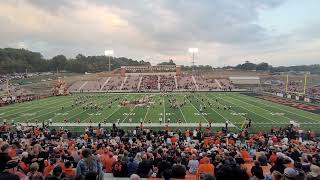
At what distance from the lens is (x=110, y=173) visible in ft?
35.1

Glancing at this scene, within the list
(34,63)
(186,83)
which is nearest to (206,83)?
(186,83)

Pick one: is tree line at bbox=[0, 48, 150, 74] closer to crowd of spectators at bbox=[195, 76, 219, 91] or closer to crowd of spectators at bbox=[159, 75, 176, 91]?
crowd of spectators at bbox=[159, 75, 176, 91]

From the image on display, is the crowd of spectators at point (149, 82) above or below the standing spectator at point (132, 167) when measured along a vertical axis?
below

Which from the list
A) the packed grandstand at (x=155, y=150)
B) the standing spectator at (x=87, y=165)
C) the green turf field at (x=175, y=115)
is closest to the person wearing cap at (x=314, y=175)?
the packed grandstand at (x=155, y=150)

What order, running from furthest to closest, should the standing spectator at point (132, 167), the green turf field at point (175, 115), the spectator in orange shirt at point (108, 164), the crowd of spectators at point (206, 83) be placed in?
the crowd of spectators at point (206, 83) → the green turf field at point (175, 115) → the spectator in orange shirt at point (108, 164) → the standing spectator at point (132, 167)

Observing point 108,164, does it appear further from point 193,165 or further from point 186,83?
point 186,83

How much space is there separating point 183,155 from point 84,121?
77.2 ft

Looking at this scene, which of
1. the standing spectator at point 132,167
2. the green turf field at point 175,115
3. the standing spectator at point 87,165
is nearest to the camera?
the standing spectator at point 87,165

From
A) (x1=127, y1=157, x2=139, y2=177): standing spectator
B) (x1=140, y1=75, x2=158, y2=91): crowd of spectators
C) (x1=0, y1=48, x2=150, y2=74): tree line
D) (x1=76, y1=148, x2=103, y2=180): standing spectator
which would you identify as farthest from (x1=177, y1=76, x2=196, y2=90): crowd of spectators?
(x1=76, y1=148, x2=103, y2=180): standing spectator

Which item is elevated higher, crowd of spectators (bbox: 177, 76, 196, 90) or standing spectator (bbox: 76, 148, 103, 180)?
standing spectator (bbox: 76, 148, 103, 180)

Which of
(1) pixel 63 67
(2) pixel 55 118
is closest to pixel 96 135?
(2) pixel 55 118

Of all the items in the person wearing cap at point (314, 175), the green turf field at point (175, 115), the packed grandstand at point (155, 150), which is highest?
the person wearing cap at point (314, 175)

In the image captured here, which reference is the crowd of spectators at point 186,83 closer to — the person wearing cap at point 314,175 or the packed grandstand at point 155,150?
the packed grandstand at point 155,150

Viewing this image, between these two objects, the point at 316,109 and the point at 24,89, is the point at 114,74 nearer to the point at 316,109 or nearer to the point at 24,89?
the point at 24,89
